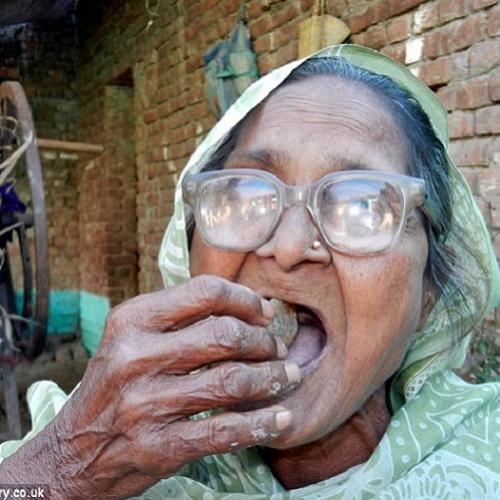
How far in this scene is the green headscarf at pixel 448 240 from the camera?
1.16 m

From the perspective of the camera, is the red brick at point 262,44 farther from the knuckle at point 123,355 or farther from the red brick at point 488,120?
the knuckle at point 123,355

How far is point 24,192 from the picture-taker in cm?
681

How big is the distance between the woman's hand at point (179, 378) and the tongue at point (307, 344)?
0.23m

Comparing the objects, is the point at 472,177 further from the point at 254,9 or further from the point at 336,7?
the point at 254,9

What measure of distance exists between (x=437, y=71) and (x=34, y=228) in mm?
1995

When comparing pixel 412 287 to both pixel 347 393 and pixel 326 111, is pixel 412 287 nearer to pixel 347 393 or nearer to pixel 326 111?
pixel 347 393

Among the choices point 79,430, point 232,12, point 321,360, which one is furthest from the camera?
point 232,12

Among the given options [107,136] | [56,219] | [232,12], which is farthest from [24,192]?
[232,12]

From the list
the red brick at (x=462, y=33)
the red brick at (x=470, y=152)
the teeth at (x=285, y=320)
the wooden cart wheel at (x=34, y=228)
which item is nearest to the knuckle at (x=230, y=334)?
the teeth at (x=285, y=320)

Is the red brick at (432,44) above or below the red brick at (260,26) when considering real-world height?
below

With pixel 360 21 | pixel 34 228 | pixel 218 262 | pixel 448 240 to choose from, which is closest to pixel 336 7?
pixel 360 21

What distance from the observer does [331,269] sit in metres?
0.97

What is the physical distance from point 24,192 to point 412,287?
651cm

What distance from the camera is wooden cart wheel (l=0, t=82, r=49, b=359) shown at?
2.86 metres
